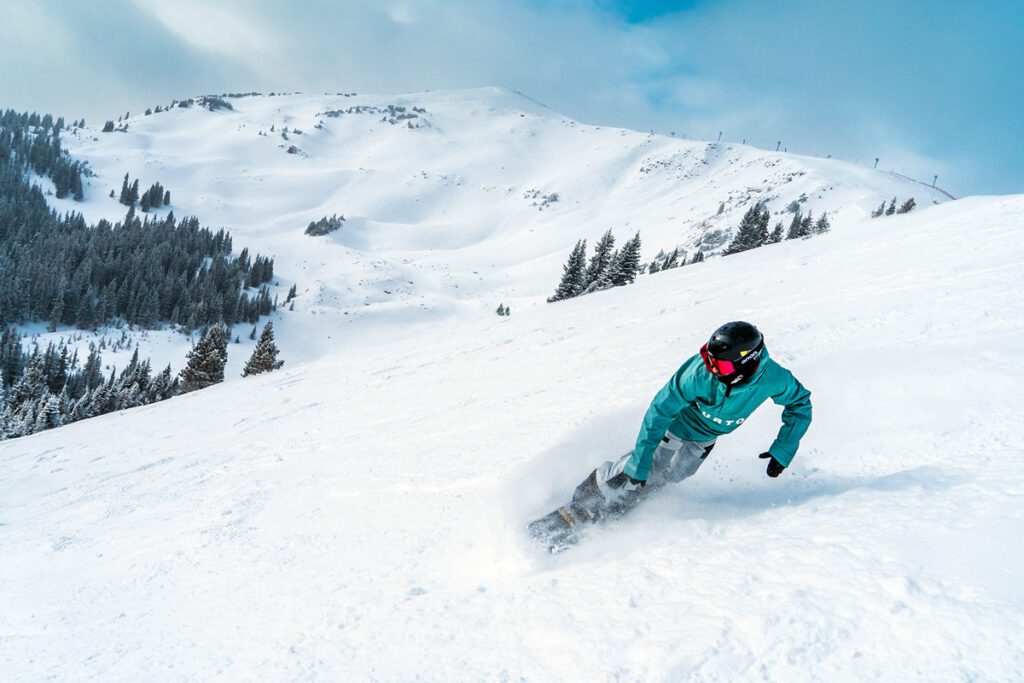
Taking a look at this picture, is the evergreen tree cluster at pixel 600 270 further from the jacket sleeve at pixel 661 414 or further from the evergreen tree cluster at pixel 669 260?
the jacket sleeve at pixel 661 414

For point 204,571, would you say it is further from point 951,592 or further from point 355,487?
point 951,592

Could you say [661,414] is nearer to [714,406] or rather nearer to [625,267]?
[714,406]

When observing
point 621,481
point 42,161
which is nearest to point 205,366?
point 621,481

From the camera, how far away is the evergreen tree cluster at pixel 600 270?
43.3 meters

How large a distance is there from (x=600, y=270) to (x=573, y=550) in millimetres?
48607

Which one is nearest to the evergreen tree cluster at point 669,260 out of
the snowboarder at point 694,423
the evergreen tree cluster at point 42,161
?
the snowboarder at point 694,423

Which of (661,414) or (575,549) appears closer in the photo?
(575,549)

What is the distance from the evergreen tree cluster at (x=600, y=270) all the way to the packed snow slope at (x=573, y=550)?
30394 mm

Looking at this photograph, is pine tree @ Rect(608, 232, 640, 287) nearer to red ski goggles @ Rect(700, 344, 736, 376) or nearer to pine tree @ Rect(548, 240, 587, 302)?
pine tree @ Rect(548, 240, 587, 302)

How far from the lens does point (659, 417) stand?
16.4 ft

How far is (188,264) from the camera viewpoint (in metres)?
105

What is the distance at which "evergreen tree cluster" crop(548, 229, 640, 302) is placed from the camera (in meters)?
43.3

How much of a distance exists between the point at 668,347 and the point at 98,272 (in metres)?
116

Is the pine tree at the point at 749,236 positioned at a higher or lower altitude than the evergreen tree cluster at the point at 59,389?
higher
